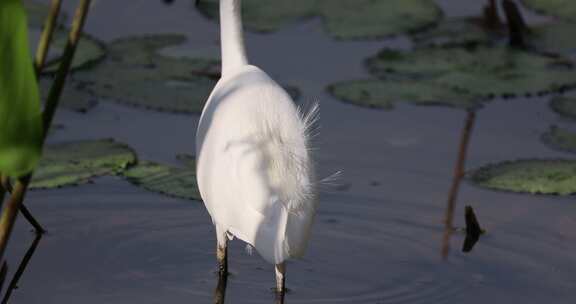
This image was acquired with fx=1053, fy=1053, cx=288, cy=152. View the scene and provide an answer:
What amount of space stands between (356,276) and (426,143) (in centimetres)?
104

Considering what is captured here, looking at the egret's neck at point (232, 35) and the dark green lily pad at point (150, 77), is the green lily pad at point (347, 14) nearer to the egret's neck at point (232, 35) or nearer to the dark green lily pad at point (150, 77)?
the dark green lily pad at point (150, 77)

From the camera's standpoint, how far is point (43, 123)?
3.68ft

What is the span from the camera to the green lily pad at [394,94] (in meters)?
3.92

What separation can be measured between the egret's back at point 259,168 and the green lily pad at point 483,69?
175 cm

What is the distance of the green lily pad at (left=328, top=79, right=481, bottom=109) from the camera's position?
12.9 feet

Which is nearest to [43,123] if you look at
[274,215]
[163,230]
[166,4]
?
[274,215]

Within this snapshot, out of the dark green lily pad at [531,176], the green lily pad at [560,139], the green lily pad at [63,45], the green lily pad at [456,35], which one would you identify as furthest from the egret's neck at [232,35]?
the green lily pad at [456,35]

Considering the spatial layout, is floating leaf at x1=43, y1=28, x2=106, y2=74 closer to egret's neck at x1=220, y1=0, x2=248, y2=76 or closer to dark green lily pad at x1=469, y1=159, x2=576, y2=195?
egret's neck at x1=220, y1=0, x2=248, y2=76

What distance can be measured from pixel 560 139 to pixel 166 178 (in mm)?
1387

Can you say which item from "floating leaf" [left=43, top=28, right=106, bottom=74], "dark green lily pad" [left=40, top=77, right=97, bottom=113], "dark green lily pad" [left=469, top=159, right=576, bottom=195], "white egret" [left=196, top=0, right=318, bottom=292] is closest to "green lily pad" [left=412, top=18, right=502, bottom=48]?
"dark green lily pad" [left=469, top=159, right=576, bottom=195]

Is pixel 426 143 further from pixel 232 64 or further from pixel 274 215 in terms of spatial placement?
pixel 274 215

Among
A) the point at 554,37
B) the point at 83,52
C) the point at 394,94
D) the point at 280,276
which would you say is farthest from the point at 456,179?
the point at 83,52

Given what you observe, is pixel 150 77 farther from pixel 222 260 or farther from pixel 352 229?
pixel 222 260

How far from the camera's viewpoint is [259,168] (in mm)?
2219
